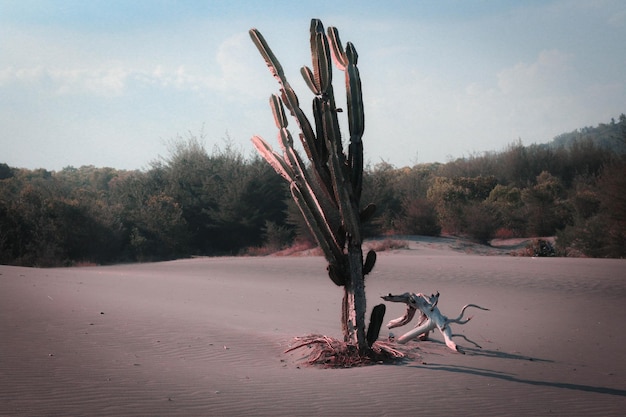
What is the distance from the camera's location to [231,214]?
33.5 m

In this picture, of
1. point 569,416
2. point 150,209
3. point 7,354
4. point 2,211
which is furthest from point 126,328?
point 150,209

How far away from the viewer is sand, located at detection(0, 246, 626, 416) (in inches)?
250

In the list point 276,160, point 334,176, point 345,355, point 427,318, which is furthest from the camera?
point 427,318

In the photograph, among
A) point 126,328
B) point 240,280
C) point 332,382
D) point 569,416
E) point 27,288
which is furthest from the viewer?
point 240,280

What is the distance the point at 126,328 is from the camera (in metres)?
10.0

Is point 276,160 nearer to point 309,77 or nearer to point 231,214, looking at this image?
point 309,77

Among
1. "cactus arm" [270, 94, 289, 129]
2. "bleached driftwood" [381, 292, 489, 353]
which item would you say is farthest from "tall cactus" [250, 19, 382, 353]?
"bleached driftwood" [381, 292, 489, 353]

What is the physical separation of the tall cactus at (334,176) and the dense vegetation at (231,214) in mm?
18214

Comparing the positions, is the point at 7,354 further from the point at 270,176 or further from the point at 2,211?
the point at 270,176

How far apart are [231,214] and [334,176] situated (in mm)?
25512

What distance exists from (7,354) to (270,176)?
28.4m

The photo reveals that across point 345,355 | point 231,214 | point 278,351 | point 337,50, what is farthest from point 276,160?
point 231,214

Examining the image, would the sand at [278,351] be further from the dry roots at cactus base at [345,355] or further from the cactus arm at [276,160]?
the cactus arm at [276,160]

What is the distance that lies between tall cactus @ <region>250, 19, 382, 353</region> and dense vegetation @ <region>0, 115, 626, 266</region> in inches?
717
